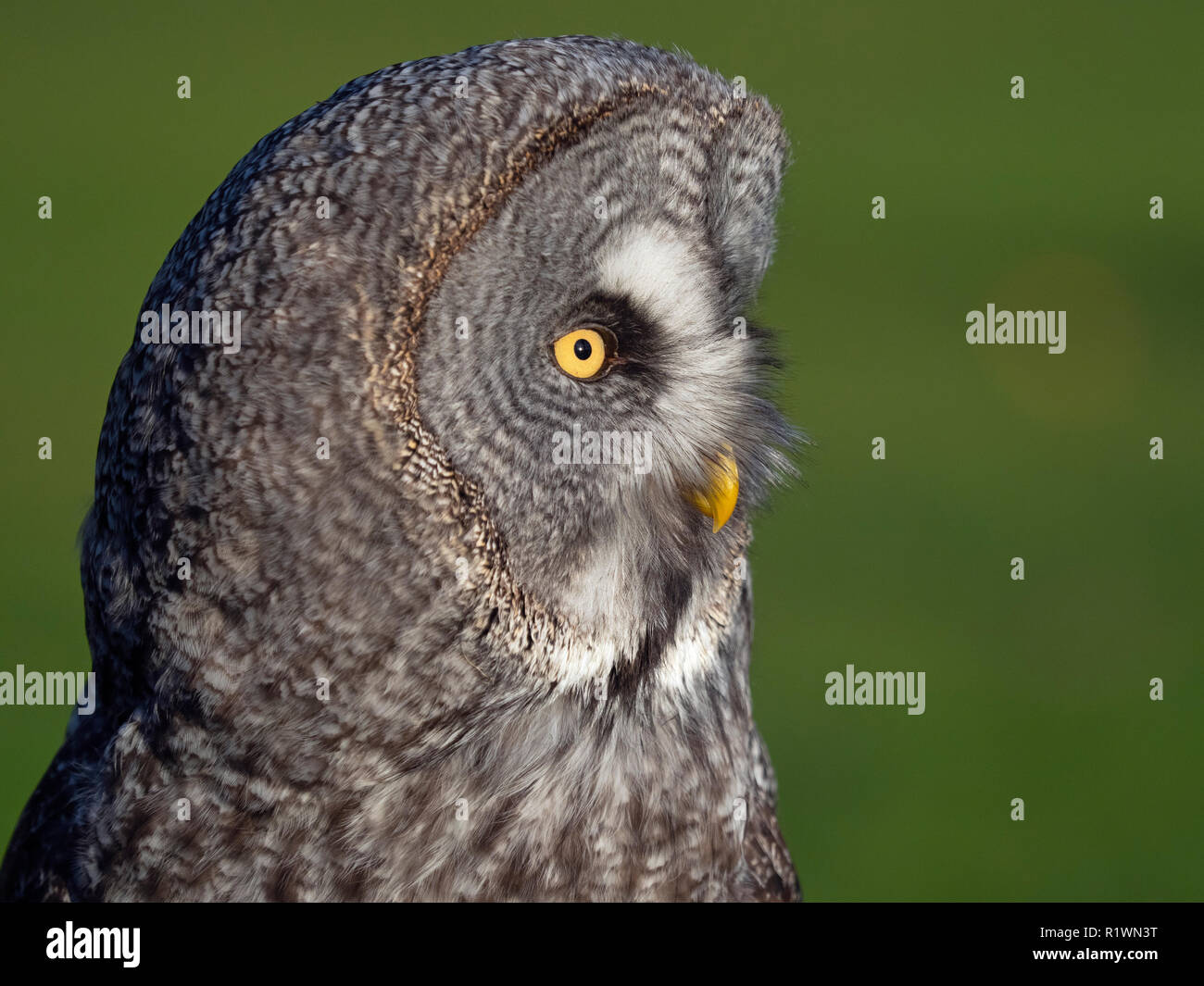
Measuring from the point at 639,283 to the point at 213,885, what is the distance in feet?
2.94

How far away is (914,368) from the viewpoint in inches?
349

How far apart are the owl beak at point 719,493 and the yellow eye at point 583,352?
0.23 metres

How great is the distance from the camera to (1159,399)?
8391mm

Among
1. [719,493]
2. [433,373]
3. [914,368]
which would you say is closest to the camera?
[433,373]

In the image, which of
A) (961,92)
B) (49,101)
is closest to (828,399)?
(961,92)

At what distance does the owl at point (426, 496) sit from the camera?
147cm

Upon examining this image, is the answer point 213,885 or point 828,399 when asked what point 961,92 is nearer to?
point 828,399

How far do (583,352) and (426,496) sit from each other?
10.7 inches
